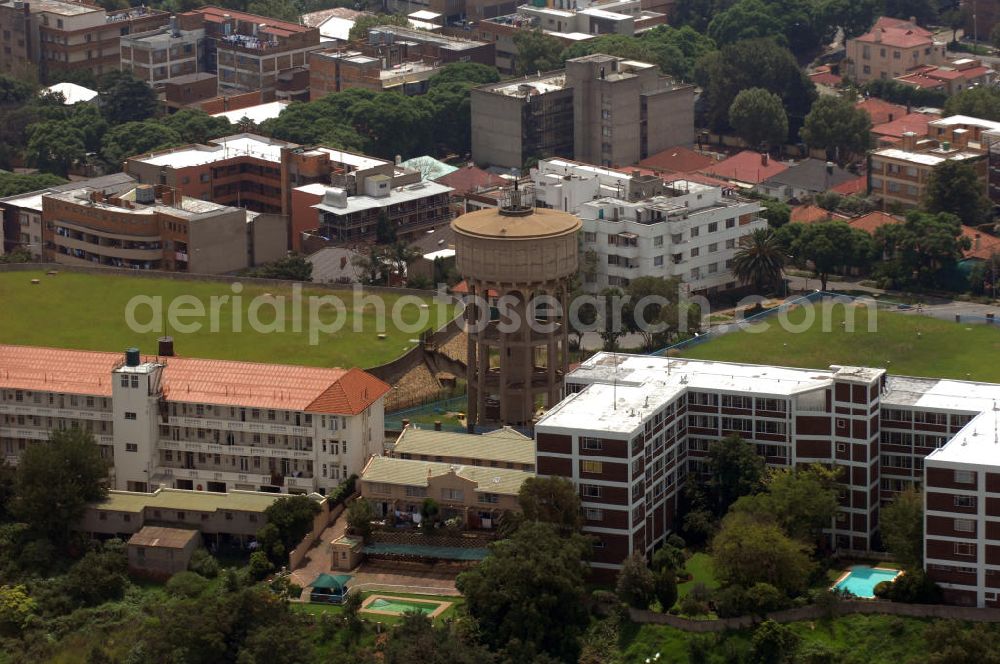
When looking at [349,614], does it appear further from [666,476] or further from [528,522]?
[666,476]

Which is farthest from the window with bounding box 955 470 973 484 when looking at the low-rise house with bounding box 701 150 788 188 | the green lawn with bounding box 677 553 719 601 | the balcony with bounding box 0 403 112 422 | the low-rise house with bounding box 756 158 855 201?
the low-rise house with bounding box 701 150 788 188

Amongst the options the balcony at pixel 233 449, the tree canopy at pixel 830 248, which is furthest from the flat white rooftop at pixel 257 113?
the balcony at pixel 233 449

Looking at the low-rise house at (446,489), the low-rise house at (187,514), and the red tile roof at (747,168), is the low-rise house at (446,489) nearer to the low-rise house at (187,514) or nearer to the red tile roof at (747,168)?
the low-rise house at (187,514)

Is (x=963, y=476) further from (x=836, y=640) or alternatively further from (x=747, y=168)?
(x=747, y=168)

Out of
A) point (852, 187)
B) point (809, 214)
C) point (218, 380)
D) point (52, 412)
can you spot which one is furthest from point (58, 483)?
point (852, 187)

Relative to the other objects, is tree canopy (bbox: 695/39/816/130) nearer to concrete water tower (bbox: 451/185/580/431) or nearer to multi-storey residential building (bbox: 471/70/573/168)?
multi-storey residential building (bbox: 471/70/573/168)
